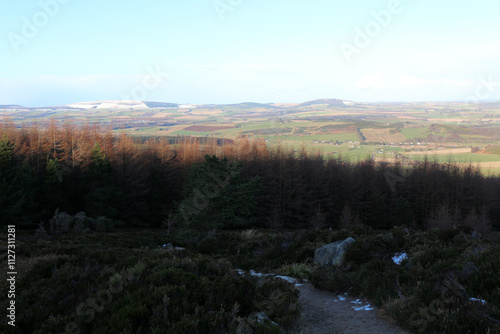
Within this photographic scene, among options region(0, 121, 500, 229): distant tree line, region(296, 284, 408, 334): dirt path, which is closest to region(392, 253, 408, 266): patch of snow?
region(296, 284, 408, 334): dirt path

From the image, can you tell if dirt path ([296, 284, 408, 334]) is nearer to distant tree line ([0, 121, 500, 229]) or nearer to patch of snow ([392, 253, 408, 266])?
patch of snow ([392, 253, 408, 266])

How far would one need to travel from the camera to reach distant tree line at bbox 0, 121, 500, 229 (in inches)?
1441

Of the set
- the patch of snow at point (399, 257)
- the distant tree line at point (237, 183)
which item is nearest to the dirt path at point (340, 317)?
the patch of snow at point (399, 257)

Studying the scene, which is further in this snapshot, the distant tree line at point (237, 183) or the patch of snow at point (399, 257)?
the distant tree line at point (237, 183)

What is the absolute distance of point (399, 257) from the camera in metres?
8.52

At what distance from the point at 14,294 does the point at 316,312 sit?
5.69 m

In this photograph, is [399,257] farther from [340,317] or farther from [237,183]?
[237,183]

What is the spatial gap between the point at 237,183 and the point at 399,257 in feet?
83.2

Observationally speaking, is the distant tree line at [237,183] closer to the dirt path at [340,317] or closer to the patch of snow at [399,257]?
the patch of snow at [399,257]

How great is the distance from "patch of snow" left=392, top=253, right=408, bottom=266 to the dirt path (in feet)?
7.09

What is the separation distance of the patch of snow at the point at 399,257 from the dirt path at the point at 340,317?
85.0 inches

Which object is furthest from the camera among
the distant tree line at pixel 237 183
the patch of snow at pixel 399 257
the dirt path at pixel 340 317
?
→ the distant tree line at pixel 237 183

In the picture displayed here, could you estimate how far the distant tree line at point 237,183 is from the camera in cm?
3659

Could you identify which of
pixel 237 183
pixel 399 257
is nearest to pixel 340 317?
pixel 399 257
